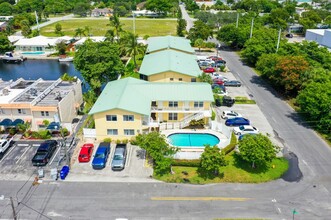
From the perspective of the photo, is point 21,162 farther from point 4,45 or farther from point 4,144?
point 4,45

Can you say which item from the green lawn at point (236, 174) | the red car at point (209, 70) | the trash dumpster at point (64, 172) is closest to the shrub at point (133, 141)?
the green lawn at point (236, 174)

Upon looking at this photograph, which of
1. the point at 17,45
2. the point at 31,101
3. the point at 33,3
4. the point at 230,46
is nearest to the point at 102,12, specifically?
the point at 33,3

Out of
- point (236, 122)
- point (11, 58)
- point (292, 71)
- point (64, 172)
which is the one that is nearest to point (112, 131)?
point (64, 172)

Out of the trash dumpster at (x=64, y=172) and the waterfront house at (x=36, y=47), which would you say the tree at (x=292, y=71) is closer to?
the trash dumpster at (x=64, y=172)

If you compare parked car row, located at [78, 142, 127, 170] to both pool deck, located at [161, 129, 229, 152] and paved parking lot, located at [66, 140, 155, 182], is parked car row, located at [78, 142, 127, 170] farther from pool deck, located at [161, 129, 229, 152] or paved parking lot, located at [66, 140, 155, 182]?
pool deck, located at [161, 129, 229, 152]

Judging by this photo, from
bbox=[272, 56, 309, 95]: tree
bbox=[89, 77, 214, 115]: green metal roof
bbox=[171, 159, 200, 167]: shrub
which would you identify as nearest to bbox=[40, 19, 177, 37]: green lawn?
bbox=[272, 56, 309, 95]: tree

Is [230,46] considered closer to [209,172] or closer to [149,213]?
[209,172]
